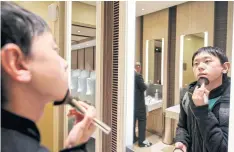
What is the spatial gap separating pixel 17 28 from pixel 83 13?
44.6 inches

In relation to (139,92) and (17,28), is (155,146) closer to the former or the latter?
(139,92)

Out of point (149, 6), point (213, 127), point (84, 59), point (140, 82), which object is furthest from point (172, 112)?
point (84, 59)

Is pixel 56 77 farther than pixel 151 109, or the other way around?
pixel 151 109

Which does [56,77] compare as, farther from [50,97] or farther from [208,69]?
[208,69]

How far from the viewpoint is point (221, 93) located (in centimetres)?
63

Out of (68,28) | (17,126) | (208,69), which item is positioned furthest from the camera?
(68,28)

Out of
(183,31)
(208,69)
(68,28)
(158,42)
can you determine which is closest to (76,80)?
(68,28)

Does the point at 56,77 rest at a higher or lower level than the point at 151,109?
higher

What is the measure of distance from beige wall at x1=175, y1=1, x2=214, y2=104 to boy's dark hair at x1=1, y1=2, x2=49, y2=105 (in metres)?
0.69

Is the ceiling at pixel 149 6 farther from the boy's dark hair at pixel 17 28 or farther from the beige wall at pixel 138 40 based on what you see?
the boy's dark hair at pixel 17 28

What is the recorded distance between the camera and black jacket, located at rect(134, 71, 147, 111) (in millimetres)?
1037

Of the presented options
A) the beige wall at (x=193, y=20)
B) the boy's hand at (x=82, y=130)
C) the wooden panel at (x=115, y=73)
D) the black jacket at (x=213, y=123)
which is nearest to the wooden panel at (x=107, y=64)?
the wooden panel at (x=115, y=73)

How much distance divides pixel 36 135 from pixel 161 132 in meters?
0.74

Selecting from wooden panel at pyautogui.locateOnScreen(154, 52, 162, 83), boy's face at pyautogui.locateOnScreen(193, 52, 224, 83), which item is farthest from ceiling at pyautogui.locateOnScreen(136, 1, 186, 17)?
boy's face at pyautogui.locateOnScreen(193, 52, 224, 83)
